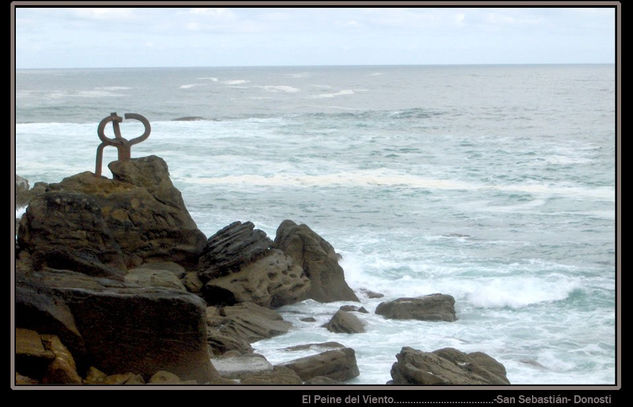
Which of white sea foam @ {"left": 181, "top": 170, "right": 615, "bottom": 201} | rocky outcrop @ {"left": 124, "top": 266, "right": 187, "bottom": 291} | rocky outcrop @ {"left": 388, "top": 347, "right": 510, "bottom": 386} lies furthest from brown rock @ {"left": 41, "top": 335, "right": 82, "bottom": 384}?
white sea foam @ {"left": 181, "top": 170, "right": 615, "bottom": 201}

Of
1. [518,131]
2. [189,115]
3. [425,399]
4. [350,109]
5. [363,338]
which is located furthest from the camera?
[350,109]

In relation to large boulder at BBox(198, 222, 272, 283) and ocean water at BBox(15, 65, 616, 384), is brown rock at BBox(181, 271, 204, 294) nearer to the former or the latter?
large boulder at BBox(198, 222, 272, 283)

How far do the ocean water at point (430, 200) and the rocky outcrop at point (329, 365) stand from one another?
13 centimetres

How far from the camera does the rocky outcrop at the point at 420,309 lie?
9.12 meters

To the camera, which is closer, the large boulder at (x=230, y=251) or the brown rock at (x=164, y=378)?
the brown rock at (x=164, y=378)

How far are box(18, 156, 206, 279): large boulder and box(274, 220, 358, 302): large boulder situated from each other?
1.08m

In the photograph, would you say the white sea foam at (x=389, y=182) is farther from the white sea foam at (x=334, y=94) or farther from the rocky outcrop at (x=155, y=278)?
the white sea foam at (x=334, y=94)

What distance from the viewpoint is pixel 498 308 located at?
988 centimetres

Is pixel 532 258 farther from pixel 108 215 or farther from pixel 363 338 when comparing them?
pixel 108 215

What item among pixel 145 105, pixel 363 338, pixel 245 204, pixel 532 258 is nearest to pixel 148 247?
pixel 363 338

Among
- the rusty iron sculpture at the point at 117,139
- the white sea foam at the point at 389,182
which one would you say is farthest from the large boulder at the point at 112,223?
the white sea foam at the point at 389,182

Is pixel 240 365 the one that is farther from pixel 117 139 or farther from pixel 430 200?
pixel 430 200

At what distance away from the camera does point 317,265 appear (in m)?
10.1

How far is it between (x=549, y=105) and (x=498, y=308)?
103 feet
